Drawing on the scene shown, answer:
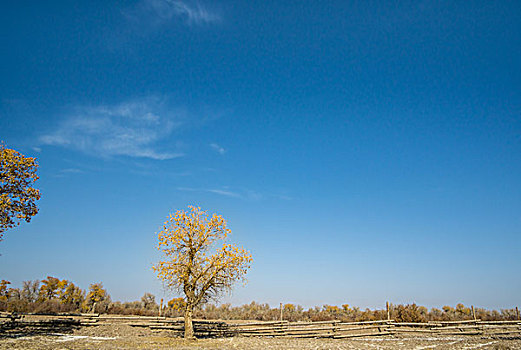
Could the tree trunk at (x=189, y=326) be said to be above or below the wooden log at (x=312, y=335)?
above

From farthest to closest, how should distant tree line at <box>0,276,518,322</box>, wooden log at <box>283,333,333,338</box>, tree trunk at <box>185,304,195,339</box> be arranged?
distant tree line at <box>0,276,518,322</box>, wooden log at <box>283,333,333,338</box>, tree trunk at <box>185,304,195,339</box>

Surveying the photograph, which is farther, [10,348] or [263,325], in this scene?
[263,325]

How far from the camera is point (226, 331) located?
76.8 ft

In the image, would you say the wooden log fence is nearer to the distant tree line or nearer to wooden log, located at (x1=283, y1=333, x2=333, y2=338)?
wooden log, located at (x1=283, y1=333, x2=333, y2=338)

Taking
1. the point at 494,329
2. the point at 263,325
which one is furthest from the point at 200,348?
the point at 494,329

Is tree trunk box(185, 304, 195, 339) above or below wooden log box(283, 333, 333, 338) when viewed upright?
above

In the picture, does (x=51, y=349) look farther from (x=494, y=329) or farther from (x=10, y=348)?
(x=494, y=329)

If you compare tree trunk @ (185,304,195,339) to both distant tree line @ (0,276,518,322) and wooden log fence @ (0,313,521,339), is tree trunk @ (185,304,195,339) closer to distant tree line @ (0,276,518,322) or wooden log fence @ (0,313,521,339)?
wooden log fence @ (0,313,521,339)

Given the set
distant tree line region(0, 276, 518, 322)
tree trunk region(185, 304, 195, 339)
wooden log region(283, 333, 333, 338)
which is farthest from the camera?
distant tree line region(0, 276, 518, 322)

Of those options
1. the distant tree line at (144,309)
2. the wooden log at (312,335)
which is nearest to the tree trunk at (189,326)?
the wooden log at (312,335)

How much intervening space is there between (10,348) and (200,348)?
7482mm

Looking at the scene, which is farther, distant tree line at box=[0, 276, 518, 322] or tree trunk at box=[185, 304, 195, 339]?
distant tree line at box=[0, 276, 518, 322]

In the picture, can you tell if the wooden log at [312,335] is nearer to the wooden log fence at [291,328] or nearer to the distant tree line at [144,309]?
the wooden log fence at [291,328]

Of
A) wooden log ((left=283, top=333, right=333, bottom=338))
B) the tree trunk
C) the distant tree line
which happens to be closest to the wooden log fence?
wooden log ((left=283, top=333, right=333, bottom=338))
